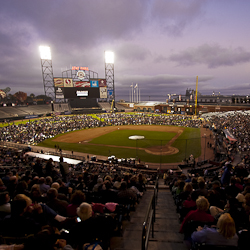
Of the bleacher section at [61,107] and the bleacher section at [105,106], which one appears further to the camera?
the bleacher section at [105,106]

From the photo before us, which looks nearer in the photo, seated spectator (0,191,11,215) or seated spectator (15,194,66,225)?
seated spectator (15,194,66,225)

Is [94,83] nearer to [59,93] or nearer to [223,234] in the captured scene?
[59,93]

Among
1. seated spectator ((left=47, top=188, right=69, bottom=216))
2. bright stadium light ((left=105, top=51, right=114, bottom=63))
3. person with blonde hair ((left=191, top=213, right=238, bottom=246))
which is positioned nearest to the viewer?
person with blonde hair ((left=191, top=213, right=238, bottom=246))

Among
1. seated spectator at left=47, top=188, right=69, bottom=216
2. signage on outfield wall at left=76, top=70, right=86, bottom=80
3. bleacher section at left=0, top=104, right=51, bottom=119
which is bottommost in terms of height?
seated spectator at left=47, top=188, right=69, bottom=216

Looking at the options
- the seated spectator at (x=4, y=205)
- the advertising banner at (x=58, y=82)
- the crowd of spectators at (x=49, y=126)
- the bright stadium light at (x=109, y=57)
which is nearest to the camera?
the seated spectator at (x=4, y=205)

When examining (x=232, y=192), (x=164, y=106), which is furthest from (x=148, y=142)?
(x=164, y=106)

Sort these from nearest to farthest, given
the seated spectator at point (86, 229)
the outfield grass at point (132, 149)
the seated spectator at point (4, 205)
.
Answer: the seated spectator at point (86, 229) → the seated spectator at point (4, 205) → the outfield grass at point (132, 149)

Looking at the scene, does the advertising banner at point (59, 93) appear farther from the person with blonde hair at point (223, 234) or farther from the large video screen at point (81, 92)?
the person with blonde hair at point (223, 234)

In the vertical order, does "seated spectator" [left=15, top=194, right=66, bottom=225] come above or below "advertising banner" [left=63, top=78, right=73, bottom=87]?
below

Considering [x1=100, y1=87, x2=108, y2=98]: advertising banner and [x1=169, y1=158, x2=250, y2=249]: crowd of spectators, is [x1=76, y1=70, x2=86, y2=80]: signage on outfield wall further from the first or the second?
[x1=169, y1=158, x2=250, y2=249]: crowd of spectators

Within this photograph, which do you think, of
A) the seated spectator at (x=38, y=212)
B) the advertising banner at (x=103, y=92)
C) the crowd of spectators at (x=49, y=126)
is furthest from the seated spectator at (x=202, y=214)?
the advertising banner at (x=103, y=92)

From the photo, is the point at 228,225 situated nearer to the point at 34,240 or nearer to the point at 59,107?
the point at 34,240

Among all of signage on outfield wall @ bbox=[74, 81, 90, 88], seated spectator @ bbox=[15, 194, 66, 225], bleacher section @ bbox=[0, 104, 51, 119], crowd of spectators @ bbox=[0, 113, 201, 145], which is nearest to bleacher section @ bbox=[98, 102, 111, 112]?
signage on outfield wall @ bbox=[74, 81, 90, 88]

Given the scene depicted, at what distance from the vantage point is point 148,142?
35656mm
